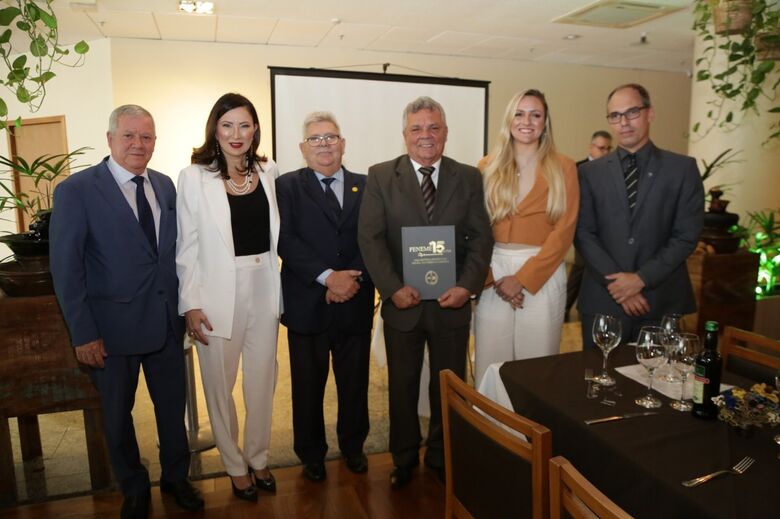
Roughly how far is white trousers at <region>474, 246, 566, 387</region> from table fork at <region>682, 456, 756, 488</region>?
1248mm

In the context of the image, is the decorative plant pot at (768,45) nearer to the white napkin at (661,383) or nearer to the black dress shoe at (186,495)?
the white napkin at (661,383)

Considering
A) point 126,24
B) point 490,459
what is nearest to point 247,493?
point 490,459

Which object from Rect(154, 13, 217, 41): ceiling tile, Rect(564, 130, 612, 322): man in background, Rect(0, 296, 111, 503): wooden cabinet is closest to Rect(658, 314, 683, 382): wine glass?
Rect(0, 296, 111, 503): wooden cabinet

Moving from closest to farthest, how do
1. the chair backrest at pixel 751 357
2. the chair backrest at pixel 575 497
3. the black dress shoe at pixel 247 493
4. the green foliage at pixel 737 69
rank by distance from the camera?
the chair backrest at pixel 575 497, the chair backrest at pixel 751 357, the black dress shoe at pixel 247 493, the green foliage at pixel 737 69

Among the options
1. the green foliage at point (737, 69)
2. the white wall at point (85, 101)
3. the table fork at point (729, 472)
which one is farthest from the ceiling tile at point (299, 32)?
the table fork at point (729, 472)

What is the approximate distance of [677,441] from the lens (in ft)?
4.60

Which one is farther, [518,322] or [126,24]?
[126,24]

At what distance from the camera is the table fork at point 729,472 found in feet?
3.96

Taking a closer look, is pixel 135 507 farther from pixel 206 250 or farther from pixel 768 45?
pixel 768 45

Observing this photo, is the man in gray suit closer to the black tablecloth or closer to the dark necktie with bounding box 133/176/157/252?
the black tablecloth

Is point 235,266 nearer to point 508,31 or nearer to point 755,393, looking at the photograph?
point 755,393

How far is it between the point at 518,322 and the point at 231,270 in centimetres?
128

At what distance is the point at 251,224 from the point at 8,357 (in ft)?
3.92

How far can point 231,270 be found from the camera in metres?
2.28
